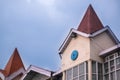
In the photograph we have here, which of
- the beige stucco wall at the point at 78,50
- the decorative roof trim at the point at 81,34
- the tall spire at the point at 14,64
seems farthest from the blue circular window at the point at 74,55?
the tall spire at the point at 14,64

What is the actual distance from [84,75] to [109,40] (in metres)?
4.11

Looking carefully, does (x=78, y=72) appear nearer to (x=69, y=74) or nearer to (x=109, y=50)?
(x=69, y=74)

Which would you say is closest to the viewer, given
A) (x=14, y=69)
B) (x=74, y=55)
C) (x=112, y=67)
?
(x=112, y=67)

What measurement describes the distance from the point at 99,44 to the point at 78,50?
73.3 inches

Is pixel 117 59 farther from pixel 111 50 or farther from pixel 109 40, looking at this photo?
pixel 109 40

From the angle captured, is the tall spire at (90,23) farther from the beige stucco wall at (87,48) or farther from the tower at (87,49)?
the beige stucco wall at (87,48)

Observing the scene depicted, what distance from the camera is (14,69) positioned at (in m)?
39.9

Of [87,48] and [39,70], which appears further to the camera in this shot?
[39,70]

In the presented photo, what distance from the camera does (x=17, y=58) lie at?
41.6 meters

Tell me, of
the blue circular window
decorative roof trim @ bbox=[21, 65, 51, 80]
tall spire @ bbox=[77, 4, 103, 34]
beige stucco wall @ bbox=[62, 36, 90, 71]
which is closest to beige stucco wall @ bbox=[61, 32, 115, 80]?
beige stucco wall @ bbox=[62, 36, 90, 71]

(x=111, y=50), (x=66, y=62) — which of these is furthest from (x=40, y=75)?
(x=111, y=50)

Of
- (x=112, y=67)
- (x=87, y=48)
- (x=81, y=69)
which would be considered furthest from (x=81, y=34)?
(x=112, y=67)

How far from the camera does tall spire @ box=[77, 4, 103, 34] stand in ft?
95.5

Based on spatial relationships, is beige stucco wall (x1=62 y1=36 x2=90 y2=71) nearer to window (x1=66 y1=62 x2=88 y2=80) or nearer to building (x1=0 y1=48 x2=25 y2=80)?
window (x1=66 y1=62 x2=88 y2=80)
